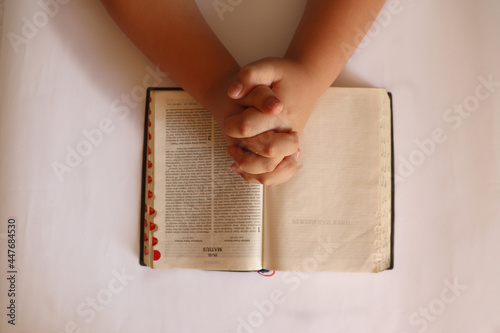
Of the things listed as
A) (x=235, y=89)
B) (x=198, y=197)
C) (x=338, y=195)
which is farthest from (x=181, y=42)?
(x=338, y=195)

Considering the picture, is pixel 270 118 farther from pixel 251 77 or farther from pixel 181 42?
pixel 181 42

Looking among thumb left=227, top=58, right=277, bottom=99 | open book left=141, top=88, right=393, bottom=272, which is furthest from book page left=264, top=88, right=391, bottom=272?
thumb left=227, top=58, right=277, bottom=99

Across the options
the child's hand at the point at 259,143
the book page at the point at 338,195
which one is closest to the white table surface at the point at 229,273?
the book page at the point at 338,195

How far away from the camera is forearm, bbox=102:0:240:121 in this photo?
62 centimetres

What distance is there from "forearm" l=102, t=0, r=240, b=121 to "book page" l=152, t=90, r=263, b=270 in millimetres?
49

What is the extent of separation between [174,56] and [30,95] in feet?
1.01

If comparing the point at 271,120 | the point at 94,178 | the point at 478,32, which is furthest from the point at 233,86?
the point at 478,32

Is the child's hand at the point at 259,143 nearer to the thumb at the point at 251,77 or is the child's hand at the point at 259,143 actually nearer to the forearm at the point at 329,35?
the thumb at the point at 251,77

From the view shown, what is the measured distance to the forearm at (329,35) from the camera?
2.04 ft

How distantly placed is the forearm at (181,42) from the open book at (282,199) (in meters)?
0.05

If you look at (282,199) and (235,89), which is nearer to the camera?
(235,89)

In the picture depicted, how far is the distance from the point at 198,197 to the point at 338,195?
10.4 inches

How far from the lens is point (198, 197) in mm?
662

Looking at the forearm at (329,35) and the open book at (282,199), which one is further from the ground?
the forearm at (329,35)
